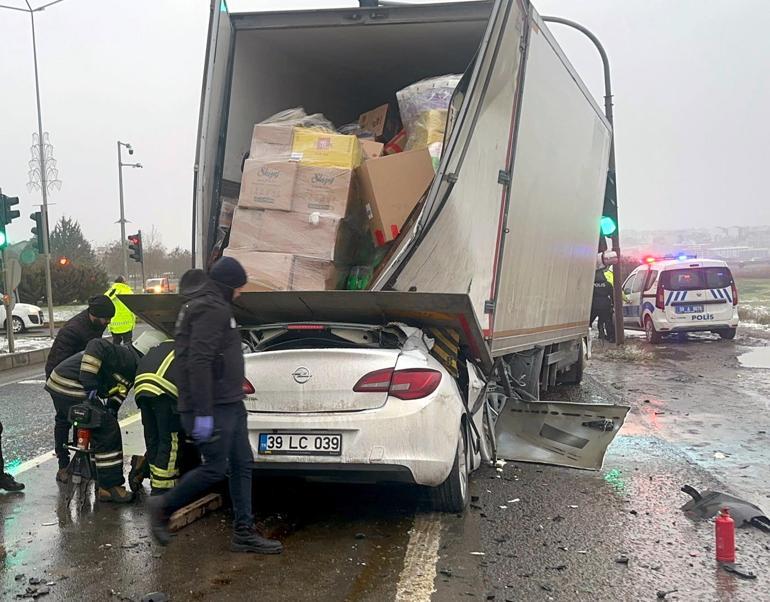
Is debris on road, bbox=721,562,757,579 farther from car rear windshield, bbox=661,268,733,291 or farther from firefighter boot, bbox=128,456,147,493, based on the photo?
car rear windshield, bbox=661,268,733,291

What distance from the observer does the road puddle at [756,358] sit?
1298 centimetres

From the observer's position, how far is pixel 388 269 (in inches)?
202

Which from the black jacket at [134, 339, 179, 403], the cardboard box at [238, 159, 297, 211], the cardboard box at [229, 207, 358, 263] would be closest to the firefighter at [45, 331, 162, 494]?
the black jacket at [134, 339, 179, 403]

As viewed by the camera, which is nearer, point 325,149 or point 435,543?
point 435,543

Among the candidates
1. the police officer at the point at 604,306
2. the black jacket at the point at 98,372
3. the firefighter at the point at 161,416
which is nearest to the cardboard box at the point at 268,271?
the firefighter at the point at 161,416

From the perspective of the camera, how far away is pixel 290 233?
541cm

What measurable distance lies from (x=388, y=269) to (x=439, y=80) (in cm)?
190

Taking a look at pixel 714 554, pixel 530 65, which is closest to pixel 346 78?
pixel 530 65

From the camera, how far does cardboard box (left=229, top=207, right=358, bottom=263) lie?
5.34 meters

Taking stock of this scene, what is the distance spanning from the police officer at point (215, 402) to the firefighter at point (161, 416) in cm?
67

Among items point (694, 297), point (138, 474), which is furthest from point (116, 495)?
point (694, 297)

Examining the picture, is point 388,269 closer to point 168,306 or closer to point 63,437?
point 168,306

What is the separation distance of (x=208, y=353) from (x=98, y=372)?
5.36 feet

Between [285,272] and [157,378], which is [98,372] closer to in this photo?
[157,378]
